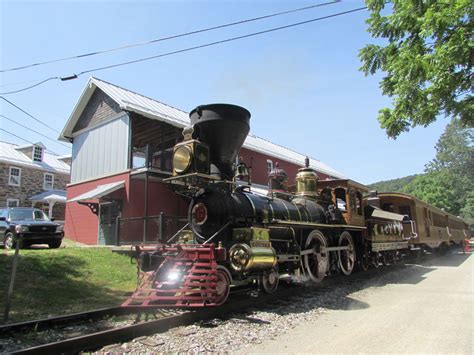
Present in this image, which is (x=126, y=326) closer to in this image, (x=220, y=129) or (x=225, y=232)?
(x=225, y=232)

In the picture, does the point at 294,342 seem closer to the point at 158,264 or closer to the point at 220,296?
the point at 220,296

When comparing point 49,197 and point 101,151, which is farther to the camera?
point 49,197

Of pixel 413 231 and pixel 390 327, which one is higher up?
pixel 413 231

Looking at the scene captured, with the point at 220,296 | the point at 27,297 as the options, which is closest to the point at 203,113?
the point at 220,296

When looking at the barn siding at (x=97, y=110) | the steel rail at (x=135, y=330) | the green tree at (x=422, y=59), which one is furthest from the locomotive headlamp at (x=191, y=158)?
the barn siding at (x=97, y=110)

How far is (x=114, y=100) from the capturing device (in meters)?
18.6

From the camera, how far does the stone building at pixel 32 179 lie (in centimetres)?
2778

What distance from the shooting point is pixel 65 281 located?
9.48 metres

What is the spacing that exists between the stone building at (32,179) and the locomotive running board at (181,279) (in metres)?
24.1

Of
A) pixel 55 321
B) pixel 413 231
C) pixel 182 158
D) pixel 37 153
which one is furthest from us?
pixel 37 153

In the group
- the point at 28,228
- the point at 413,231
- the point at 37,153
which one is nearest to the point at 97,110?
the point at 28,228

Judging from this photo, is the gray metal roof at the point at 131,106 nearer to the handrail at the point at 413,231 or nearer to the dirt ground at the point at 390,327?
the handrail at the point at 413,231

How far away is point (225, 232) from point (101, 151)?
14.1m

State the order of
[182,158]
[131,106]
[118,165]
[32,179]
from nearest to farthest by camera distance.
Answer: [182,158]
[131,106]
[118,165]
[32,179]
